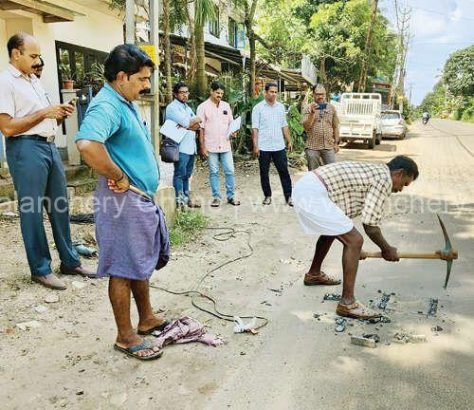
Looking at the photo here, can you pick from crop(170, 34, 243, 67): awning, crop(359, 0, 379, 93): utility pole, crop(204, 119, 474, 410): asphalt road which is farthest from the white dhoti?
crop(359, 0, 379, 93): utility pole

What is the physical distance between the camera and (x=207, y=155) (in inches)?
276

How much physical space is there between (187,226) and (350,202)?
8.71ft

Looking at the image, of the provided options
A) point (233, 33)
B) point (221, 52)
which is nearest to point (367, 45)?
point (233, 33)

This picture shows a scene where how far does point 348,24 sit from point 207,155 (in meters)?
20.8

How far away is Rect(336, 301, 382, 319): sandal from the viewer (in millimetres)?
3584

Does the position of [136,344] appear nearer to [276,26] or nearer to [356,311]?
[356,311]

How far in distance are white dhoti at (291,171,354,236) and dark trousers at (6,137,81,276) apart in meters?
2.03

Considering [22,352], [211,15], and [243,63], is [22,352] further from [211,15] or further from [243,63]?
[243,63]

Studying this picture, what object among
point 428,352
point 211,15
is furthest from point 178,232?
point 211,15

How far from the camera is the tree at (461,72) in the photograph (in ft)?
173

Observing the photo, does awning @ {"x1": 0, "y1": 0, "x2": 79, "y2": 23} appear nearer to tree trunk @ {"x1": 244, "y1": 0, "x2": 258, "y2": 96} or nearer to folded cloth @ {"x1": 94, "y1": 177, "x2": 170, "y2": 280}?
tree trunk @ {"x1": 244, "y1": 0, "x2": 258, "y2": 96}

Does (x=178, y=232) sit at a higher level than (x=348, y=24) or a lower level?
lower

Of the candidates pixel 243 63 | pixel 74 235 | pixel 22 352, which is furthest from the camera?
pixel 243 63

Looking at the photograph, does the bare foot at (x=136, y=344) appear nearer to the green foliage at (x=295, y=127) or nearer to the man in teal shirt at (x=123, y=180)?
the man in teal shirt at (x=123, y=180)
